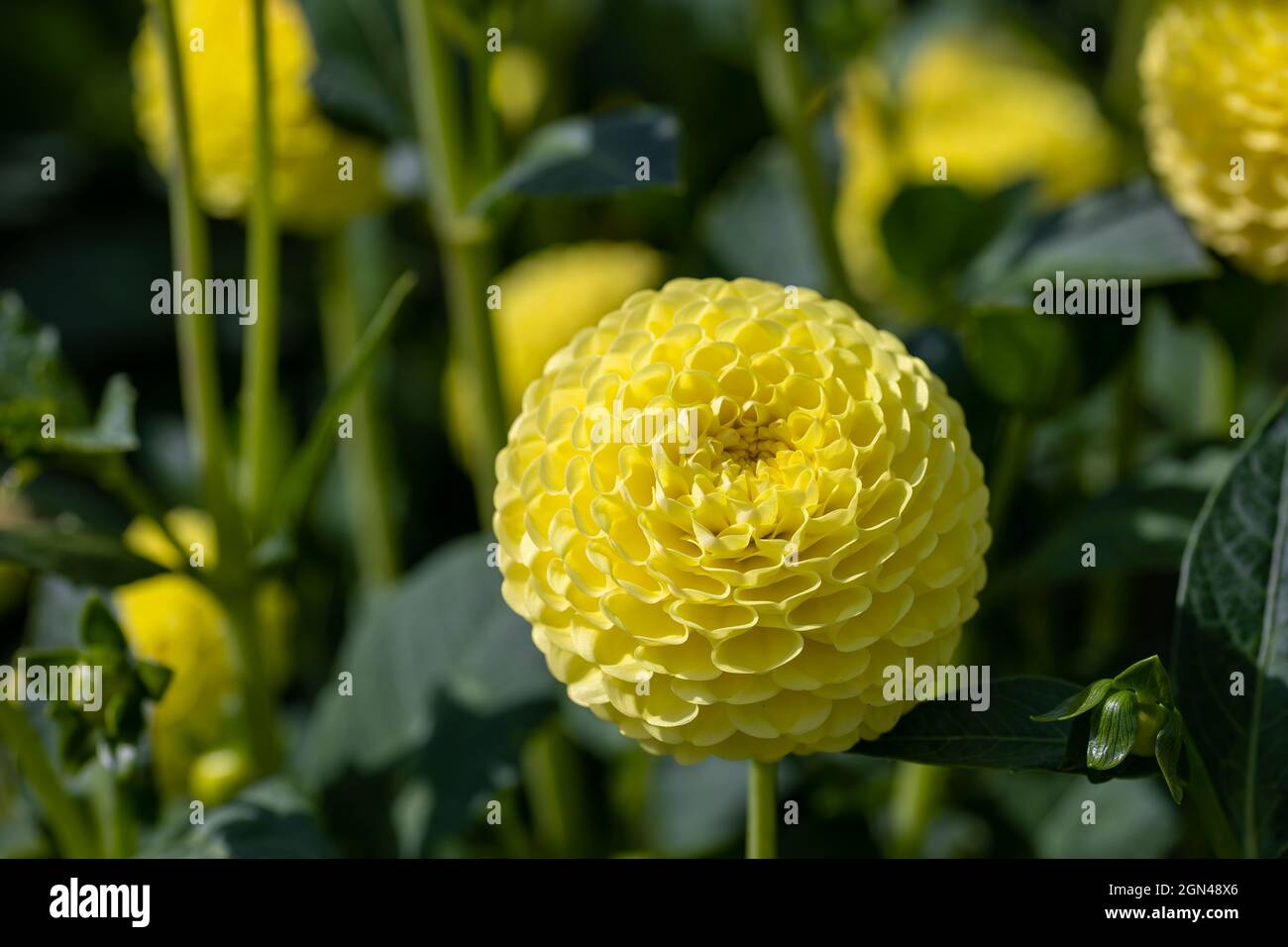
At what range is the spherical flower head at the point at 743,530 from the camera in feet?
1.77

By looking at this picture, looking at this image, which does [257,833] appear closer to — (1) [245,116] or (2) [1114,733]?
(2) [1114,733]

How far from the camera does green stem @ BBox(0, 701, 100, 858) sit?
713 millimetres

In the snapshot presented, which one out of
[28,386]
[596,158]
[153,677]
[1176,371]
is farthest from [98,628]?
[1176,371]

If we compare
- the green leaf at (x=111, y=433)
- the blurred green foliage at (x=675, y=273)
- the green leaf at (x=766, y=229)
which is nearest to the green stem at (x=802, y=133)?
the blurred green foliage at (x=675, y=273)

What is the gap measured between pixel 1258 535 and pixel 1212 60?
0.30 m

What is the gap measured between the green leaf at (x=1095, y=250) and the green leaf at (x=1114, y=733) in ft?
0.94

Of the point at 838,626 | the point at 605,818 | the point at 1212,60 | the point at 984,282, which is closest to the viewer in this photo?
the point at 838,626

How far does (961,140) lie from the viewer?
47.2 inches

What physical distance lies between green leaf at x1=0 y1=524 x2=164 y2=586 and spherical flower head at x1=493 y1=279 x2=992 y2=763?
10.5 inches

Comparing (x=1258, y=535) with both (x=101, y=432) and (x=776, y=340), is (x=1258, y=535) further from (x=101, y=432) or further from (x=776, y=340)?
(x=101, y=432)

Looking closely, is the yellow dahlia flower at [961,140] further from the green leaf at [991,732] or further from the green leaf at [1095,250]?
the green leaf at [991,732]

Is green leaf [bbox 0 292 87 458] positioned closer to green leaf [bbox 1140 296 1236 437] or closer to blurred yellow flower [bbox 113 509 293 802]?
blurred yellow flower [bbox 113 509 293 802]

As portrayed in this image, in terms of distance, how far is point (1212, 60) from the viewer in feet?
2.57
